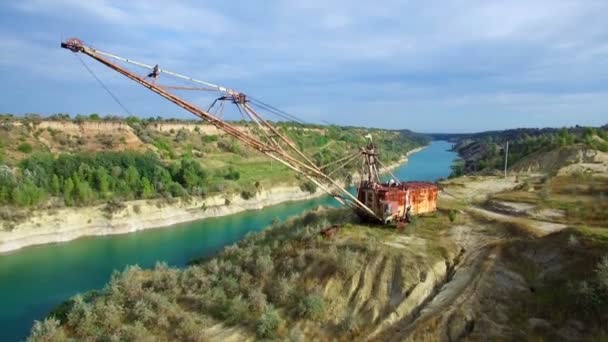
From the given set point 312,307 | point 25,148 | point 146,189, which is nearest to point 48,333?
point 312,307

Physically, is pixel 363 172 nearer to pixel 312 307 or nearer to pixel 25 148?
pixel 312 307

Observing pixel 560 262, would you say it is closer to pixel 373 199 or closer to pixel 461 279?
pixel 461 279

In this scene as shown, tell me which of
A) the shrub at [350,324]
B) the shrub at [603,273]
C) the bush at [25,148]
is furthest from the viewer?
the bush at [25,148]

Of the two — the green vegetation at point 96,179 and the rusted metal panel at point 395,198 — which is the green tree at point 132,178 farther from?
the rusted metal panel at point 395,198

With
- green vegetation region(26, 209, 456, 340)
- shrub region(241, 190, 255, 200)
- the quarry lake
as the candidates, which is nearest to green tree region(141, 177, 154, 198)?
the quarry lake

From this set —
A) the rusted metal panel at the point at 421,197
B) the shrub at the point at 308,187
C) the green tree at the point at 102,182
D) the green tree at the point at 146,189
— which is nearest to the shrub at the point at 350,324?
the rusted metal panel at the point at 421,197
